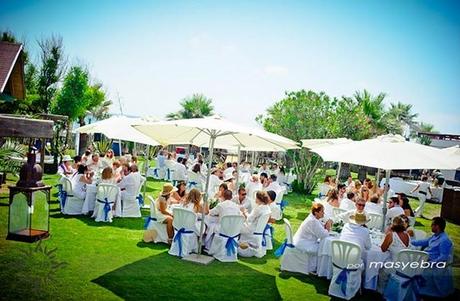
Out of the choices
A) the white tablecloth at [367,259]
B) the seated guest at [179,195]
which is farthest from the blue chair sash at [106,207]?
the white tablecloth at [367,259]

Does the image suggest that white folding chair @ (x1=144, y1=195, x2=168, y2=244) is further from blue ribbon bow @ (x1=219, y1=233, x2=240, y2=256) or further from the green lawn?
blue ribbon bow @ (x1=219, y1=233, x2=240, y2=256)

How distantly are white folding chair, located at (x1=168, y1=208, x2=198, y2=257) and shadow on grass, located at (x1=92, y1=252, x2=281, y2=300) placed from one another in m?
Result: 0.22

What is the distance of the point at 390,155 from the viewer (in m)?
6.31

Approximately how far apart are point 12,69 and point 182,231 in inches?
356

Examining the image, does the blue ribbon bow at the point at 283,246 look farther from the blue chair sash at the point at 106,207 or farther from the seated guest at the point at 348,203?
the blue chair sash at the point at 106,207

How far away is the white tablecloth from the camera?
6.13 m

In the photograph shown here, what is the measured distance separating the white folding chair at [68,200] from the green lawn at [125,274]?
57.0 inches

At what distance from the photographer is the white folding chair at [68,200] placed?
31.7ft

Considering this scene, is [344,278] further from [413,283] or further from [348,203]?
[348,203]

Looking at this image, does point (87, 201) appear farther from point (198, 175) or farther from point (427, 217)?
point (427, 217)

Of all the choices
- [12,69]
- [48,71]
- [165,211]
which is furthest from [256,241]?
[48,71]

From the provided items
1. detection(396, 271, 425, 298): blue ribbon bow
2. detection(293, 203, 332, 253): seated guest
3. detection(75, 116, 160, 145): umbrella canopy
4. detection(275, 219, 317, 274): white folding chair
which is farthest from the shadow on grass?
detection(75, 116, 160, 145): umbrella canopy

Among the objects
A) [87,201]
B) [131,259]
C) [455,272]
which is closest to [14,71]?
[87,201]

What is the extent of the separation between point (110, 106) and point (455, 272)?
37.8 m
